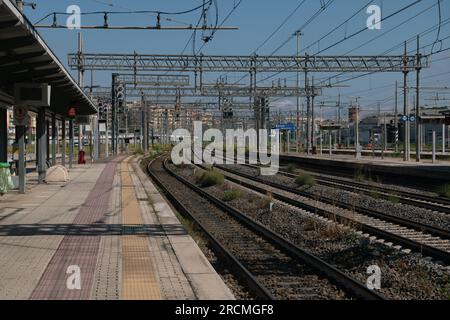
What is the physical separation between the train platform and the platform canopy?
11.8ft

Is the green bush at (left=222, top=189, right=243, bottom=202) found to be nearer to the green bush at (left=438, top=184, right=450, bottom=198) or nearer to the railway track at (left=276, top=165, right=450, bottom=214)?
the railway track at (left=276, top=165, right=450, bottom=214)

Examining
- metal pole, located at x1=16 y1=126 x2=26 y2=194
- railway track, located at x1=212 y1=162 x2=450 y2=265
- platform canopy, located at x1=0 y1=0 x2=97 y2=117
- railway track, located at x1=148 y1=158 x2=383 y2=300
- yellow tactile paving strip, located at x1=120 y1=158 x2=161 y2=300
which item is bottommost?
railway track, located at x1=148 y1=158 x2=383 y2=300

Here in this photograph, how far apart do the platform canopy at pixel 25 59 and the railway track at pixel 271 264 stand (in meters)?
5.41

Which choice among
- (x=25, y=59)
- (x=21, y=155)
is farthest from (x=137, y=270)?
(x=21, y=155)

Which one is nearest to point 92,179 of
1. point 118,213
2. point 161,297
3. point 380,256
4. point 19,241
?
point 118,213

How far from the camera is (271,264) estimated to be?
36.7 feet

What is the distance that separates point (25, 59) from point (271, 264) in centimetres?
861

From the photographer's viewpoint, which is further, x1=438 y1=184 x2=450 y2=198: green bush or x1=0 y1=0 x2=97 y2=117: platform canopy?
x1=438 y1=184 x2=450 y2=198: green bush

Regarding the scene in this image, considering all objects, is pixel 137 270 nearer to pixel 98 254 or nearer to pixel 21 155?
pixel 98 254

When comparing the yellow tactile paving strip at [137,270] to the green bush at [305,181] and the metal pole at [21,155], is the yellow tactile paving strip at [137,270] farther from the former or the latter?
the green bush at [305,181]

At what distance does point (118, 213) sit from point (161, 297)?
30.5 feet

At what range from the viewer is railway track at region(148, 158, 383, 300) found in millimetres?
8898

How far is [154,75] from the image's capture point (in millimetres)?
56469

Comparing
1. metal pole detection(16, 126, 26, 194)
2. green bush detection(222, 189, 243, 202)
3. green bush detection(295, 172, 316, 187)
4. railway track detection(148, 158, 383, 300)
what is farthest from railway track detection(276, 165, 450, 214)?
metal pole detection(16, 126, 26, 194)
